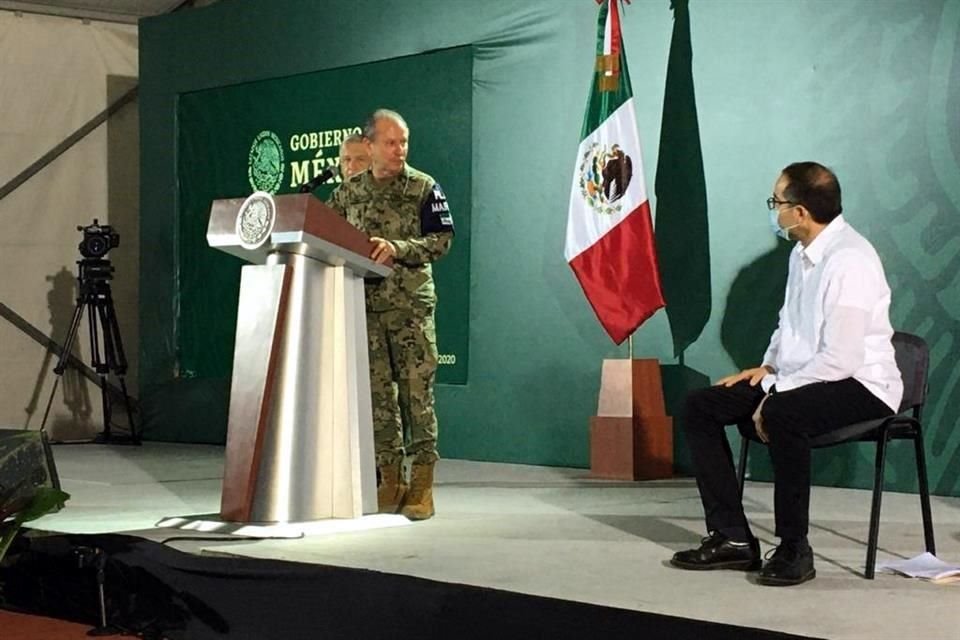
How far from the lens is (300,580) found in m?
3.10

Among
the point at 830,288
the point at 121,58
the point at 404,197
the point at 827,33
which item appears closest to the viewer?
the point at 830,288

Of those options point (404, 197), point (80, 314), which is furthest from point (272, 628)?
point (80, 314)

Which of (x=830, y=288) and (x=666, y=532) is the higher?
(x=830, y=288)

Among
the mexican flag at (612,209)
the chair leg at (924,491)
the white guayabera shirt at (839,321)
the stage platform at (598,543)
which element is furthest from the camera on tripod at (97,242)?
the chair leg at (924,491)

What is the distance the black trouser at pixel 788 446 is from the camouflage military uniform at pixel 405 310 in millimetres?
1124

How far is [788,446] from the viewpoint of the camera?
2.98 m

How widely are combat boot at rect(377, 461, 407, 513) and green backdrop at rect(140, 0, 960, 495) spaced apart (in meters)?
1.73

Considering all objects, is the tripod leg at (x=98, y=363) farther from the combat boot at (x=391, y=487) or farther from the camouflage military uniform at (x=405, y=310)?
the camouflage military uniform at (x=405, y=310)

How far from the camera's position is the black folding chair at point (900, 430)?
305 cm

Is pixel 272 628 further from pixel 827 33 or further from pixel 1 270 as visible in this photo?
pixel 1 270

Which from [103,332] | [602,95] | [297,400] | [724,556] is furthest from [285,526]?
[103,332]

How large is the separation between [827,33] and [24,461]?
3.28m

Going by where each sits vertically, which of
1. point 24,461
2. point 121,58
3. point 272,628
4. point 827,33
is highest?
point 121,58

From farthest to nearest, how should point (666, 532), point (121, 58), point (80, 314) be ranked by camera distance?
point (121, 58)
point (80, 314)
point (666, 532)
